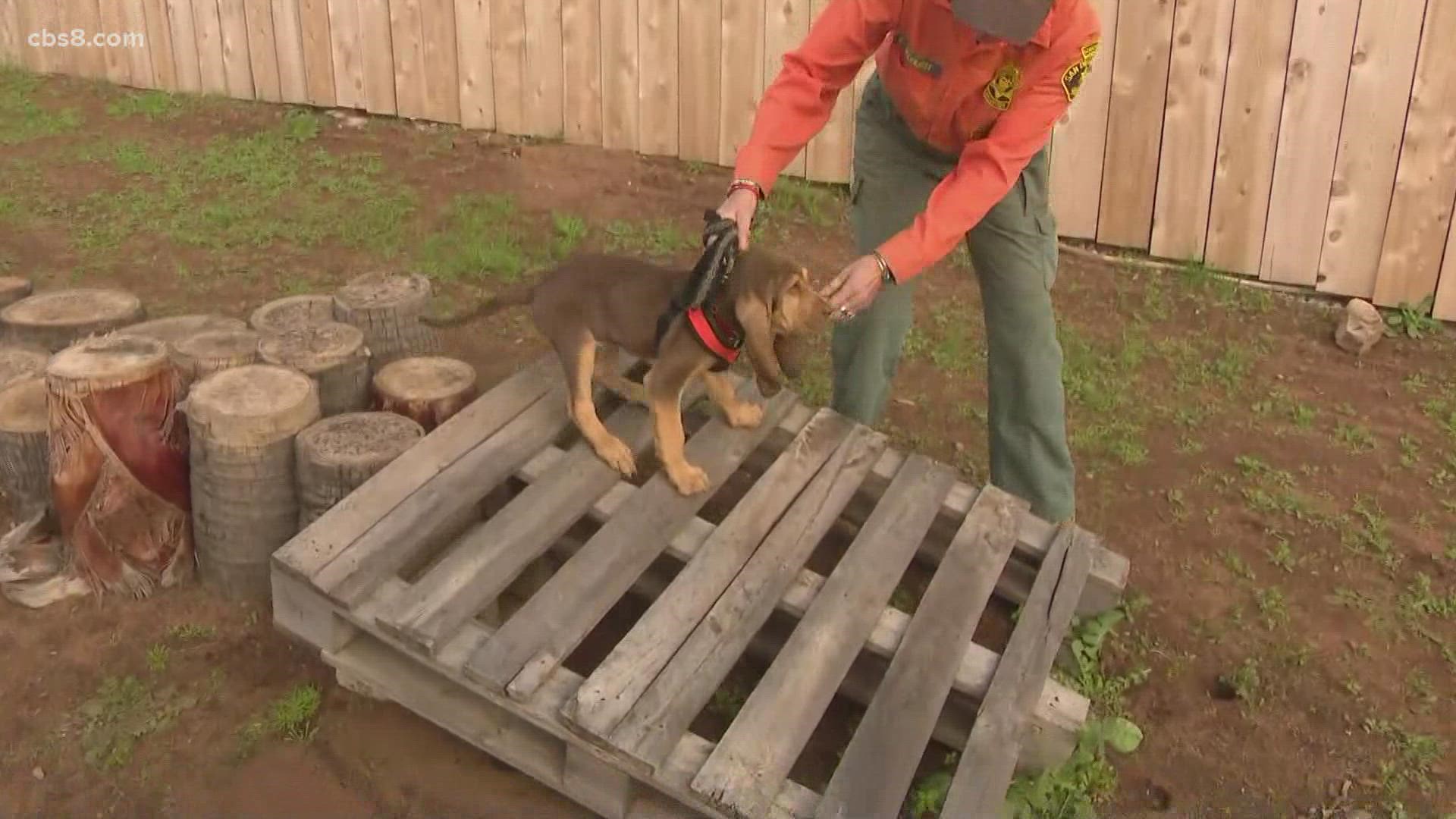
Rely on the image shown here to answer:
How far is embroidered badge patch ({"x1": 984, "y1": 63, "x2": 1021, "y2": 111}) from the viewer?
3.46 metres

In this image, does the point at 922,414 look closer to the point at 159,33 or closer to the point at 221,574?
the point at 221,574

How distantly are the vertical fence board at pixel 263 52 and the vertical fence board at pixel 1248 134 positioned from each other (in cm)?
628

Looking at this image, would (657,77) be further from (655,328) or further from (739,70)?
(655,328)

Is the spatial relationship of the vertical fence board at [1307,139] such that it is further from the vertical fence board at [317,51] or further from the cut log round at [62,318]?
the vertical fence board at [317,51]

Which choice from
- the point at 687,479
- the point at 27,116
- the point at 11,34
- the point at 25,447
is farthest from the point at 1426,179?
the point at 11,34

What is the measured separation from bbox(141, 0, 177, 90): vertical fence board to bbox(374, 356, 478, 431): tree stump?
6.03 m

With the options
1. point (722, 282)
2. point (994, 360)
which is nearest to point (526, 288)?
point (722, 282)

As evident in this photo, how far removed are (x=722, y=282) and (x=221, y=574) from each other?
6.26ft

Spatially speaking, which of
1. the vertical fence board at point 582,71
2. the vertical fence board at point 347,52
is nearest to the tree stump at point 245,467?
the vertical fence board at point 582,71

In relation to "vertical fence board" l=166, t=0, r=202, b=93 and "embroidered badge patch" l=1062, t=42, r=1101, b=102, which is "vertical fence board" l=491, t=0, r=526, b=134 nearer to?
"vertical fence board" l=166, t=0, r=202, b=93

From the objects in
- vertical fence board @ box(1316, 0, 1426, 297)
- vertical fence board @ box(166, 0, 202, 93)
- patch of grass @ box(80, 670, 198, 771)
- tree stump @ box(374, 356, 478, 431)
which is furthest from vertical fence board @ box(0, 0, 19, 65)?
vertical fence board @ box(1316, 0, 1426, 297)

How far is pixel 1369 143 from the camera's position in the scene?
6.10 meters

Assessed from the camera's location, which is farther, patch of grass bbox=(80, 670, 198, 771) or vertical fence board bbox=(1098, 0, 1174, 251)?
vertical fence board bbox=(1098, 0, 1174, 251)

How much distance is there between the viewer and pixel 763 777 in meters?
2.85
